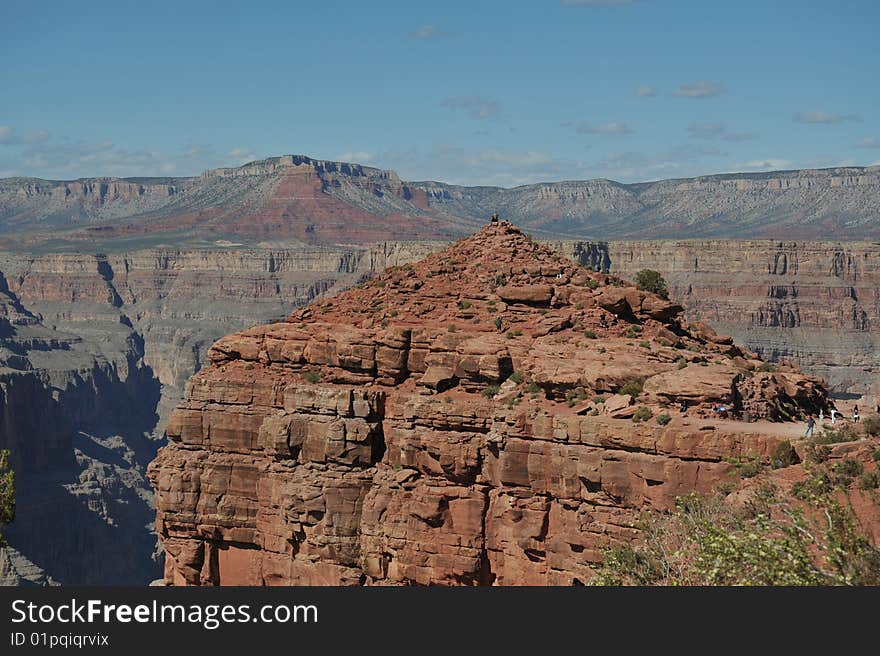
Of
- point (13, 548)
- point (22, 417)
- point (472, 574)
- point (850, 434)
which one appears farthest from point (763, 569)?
point (22, 417)

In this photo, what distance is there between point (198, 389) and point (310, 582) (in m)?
7.63

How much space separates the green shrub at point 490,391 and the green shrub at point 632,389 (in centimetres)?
387

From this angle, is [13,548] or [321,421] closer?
[321,421]

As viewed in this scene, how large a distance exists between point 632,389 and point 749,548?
45.9ft

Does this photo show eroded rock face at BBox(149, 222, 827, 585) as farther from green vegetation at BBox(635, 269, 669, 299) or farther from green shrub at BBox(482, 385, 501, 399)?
green vegetation at BBox(635, 269, 669, 299)

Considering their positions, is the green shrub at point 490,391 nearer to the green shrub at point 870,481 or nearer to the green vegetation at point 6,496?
the green shrub at point 870,481

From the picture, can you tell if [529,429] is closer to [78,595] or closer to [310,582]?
[310,582]

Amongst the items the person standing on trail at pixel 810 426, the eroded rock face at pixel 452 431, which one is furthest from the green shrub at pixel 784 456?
the person standing on trail at pixel 810 426

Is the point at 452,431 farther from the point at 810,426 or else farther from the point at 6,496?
the point at 6,496

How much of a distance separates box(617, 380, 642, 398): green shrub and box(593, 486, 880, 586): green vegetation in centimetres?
528

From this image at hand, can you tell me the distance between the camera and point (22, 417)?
169m

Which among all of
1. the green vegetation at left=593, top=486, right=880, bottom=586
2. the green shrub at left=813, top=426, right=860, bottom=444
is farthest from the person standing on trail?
the green vegetation at left=593, top=486, right=880, bottom=586

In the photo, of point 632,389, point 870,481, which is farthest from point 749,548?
point 632,389

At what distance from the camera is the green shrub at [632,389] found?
4184 cm
